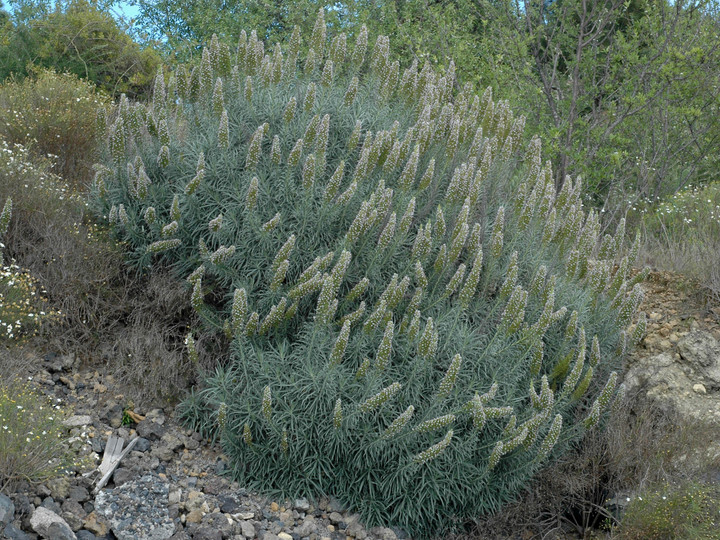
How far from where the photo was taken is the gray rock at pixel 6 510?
3.46 m

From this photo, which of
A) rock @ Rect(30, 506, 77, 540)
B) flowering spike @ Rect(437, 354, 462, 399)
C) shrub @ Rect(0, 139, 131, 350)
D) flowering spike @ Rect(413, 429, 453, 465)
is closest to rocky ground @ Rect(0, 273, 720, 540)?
rock @ Rect(30, 506, 77, 540)

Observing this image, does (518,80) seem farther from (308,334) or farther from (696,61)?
(308,334)

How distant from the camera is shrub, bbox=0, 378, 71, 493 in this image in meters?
3.67

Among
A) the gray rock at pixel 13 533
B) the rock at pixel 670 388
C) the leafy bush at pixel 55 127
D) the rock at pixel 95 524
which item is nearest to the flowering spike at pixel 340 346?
the rock at pixel 95 524

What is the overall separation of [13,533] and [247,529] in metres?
1.18

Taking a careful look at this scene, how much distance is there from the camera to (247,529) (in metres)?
4.08

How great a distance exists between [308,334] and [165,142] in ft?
5.81

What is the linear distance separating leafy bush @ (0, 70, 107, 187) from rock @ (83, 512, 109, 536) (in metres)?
3.21

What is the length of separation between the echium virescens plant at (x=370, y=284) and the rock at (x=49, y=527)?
105 centimetres

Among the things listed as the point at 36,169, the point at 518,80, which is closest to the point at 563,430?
the point at 36,169

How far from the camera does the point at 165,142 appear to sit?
516 cm

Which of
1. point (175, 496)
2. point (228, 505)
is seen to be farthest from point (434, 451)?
point (175, 496)

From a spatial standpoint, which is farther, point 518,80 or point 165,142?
point 518,80

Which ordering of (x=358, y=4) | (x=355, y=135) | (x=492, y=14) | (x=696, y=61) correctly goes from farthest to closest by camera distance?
(x=358, y=4) → (x=492, y=14) → (x=696, y=61) → (x=355, y=135)
